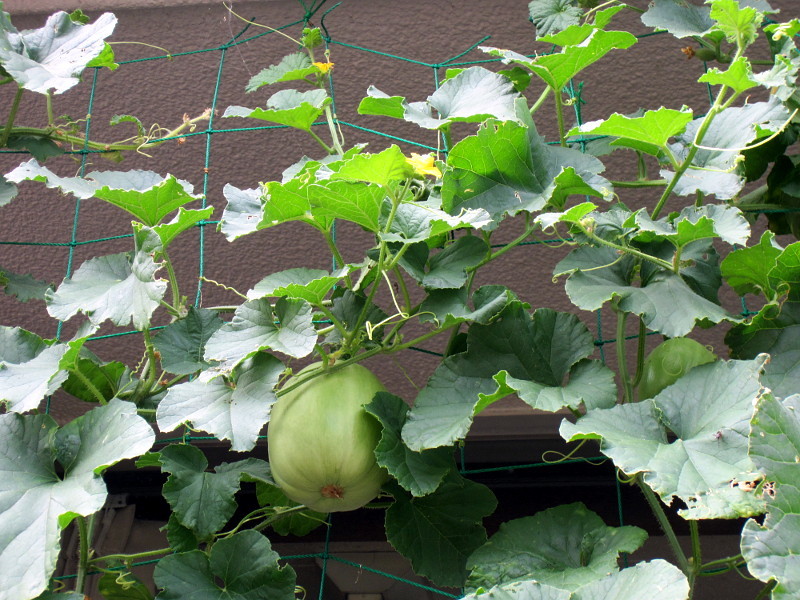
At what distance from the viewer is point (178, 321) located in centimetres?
119

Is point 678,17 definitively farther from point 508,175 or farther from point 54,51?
point 54,51

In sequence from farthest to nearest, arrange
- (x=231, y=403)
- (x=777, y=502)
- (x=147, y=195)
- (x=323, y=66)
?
(x=323, y=66) < (x=147, y=195) < (x=231, y=403) < (x=777, y=502)

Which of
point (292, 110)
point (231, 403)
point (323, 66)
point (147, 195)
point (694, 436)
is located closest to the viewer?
point (694, 436)

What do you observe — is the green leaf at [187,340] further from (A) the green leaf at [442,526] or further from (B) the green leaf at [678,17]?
(B) the green leaf at [678,17]

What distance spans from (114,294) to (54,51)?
1.62 feet

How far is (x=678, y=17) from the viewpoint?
1.32m

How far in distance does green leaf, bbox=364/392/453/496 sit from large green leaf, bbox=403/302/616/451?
34 millimetres

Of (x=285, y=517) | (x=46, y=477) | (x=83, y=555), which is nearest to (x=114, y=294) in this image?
(x=46, y=477)

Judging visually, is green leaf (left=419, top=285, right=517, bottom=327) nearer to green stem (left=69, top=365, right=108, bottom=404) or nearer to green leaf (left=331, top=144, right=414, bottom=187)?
green leaf (left=331, top=144, right=414, bottom=187)

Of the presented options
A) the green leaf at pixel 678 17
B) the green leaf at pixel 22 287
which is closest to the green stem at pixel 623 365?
the green leaf at pixel 678 17

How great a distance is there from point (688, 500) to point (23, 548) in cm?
70

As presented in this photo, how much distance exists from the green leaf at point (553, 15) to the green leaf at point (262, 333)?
2.36 feet

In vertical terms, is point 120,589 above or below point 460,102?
below

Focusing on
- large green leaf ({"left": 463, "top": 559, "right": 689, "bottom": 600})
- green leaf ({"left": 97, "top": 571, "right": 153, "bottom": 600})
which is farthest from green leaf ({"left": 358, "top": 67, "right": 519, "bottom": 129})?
green leaf ({"left": 97, "top": 571, "right": 153, "bottom": 600})
